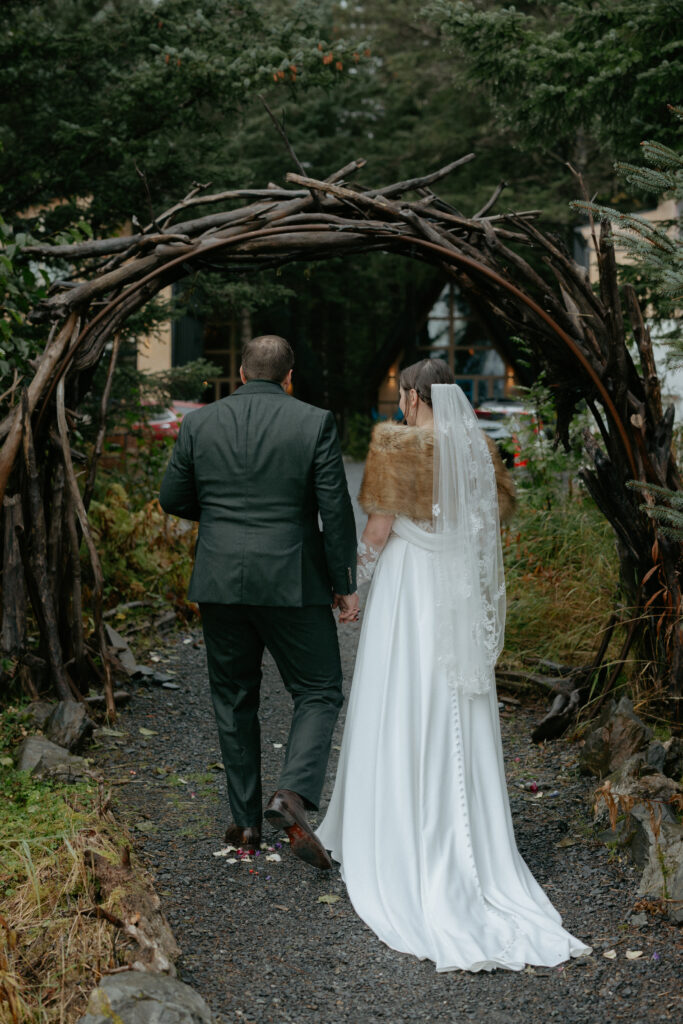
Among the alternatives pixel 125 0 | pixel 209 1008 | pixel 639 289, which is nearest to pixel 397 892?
pixel 209 1008

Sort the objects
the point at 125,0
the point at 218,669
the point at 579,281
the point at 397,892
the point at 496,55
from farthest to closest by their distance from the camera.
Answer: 1. the point at 125,0
2. the point at 496,55
3. the point at 579,281
4. the point at 218,669
5. the point at 397,892

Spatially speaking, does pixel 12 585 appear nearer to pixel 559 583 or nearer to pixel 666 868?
pixel 666 868

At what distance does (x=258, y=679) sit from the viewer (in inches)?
177

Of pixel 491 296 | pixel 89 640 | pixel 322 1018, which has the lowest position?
pixel 322 1018

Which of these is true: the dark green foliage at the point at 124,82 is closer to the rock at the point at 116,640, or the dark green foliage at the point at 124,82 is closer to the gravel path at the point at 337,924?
the rock at the point at 116,640

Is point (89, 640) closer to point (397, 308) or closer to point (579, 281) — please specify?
point (579, 281)

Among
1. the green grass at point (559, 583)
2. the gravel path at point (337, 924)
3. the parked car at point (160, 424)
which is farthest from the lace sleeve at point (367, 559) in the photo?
the parked car at point (160, 424)

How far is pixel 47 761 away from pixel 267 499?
5.96 ft

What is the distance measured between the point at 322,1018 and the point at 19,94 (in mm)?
9308

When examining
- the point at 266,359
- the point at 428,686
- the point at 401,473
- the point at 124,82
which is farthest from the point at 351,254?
the point at 124,82

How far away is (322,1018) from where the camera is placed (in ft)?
10.7

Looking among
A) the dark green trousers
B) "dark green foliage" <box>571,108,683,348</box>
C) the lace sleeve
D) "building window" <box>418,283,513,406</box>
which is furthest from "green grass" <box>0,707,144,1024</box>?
"building window" <box>418,283,513,406</box>

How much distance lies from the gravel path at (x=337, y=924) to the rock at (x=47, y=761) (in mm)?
225


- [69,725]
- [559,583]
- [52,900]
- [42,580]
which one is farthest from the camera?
[559,583]
